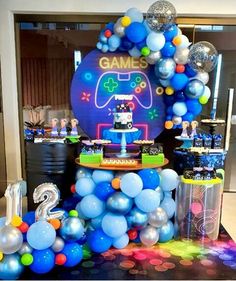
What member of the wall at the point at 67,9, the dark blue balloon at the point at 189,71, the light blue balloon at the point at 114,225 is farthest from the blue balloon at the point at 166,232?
the wall at the point at 67,9

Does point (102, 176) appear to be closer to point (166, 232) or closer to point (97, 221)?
point (97, 221)

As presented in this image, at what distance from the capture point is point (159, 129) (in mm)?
3459

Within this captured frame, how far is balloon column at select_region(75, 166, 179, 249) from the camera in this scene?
2441 mm

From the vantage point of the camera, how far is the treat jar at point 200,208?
2.72m

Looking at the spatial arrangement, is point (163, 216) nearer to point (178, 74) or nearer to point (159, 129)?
point (159, 129)

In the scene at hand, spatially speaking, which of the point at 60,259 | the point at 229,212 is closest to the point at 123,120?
the point at 60,259

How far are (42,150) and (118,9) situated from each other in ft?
6.58

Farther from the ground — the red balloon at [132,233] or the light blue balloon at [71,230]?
the light blue balloon at [71,230]

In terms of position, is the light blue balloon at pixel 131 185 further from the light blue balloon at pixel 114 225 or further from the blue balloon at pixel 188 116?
the blue balloon at pixel 188 116

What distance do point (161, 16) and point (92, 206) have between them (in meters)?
1.78

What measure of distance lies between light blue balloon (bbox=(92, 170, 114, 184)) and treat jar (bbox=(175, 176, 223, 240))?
25.1 inches

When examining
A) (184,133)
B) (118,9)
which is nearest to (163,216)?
(184,133)

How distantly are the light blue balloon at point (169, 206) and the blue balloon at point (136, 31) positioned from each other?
5.01 ft

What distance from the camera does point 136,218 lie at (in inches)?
97.9
